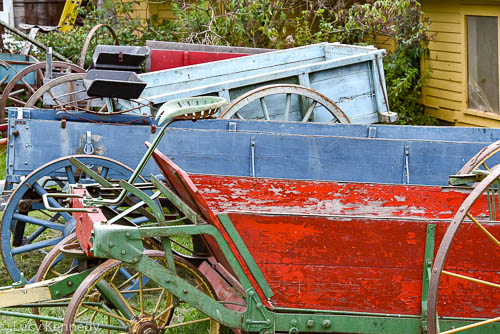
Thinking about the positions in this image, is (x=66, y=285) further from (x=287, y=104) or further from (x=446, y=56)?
(x=446, y=56)

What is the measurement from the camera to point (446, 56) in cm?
975

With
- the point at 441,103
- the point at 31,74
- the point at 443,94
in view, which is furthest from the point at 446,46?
the point at 31,74

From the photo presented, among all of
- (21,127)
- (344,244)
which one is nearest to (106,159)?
(21,127)

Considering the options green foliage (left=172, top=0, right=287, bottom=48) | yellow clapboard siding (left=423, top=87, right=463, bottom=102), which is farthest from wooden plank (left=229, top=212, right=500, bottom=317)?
green foliage (left=172, top=0, right=287, bottom=48)

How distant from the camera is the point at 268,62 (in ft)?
27.1

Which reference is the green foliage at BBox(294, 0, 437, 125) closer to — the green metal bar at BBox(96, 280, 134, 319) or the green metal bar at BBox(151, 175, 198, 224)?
the green metal bar at BBox(151, 175, 198, 224)

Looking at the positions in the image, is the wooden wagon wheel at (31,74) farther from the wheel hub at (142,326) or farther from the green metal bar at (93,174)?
the wheel hub at (142,326)

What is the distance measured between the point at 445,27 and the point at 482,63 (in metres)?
0.84

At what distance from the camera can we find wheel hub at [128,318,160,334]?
3.75 meters

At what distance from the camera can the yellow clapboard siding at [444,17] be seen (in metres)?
9.46

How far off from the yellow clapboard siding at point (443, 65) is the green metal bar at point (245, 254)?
6538 millimetres

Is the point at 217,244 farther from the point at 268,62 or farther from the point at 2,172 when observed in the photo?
the point at 2,172

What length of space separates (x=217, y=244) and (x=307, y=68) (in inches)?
142

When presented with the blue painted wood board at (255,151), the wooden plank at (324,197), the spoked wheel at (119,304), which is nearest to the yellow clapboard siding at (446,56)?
the blue painted wood board at (255,151)
